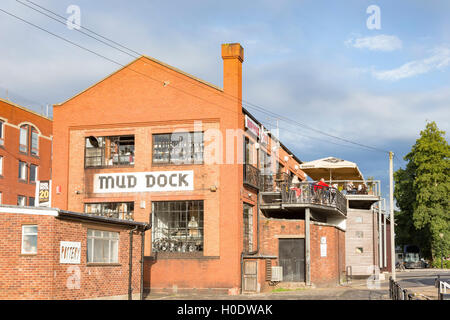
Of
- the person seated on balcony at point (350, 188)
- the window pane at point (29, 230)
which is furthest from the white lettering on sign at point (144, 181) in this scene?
the person seated on balcony at point (350, 188)

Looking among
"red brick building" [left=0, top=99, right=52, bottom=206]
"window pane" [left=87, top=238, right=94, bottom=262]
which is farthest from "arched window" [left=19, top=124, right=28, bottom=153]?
"window pane" [left=87, top=238, right=94, bottom=262]

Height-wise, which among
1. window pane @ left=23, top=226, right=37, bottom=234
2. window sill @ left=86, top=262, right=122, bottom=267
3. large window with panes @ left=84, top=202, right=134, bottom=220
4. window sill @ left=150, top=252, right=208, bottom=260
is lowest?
window sill @ left=86, top=262, right=122, bottom=267

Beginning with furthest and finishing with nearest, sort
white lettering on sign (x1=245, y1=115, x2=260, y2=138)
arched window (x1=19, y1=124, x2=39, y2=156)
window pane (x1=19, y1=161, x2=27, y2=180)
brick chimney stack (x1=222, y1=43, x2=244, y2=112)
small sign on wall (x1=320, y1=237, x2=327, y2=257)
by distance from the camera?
1. arched window (x1=19, y1=124, x2=39, y2=156)
2. window pane (x1=19, y1=161, x2=27, y2=180)
3. small sign on wall (x1=320, y1=237, x2=327, y2=257)
4. white lettering on sign (x1=245, y1=115, x2=260, y2=138)
5. brick chimney stack (x1=222, y1=43, x2=244, y2=112)

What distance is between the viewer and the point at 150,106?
87.8 ft

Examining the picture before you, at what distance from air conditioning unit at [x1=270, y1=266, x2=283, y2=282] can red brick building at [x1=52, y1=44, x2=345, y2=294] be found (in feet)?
1.11

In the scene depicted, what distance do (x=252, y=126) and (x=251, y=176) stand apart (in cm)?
251

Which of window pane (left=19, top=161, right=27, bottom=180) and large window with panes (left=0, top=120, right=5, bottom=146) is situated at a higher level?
large window with panes (left=0, top=120, right=5, bottom=146)

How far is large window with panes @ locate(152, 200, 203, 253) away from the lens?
25.5 m

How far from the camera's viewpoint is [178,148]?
26.3 meters

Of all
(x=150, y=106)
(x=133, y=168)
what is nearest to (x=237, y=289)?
(x=133, y=168)

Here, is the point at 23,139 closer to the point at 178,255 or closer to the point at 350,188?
the point at 178,255

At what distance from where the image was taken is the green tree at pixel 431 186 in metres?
56.1

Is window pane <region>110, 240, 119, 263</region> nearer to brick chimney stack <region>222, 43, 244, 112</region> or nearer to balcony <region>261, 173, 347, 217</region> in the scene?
brick chimney stack <region>222, 43, 244, 112</region>
